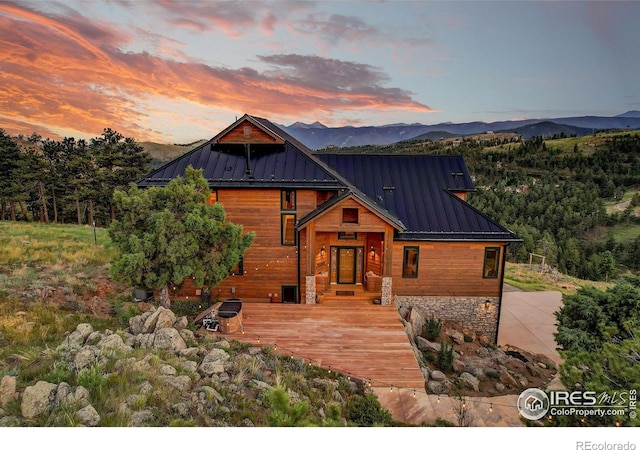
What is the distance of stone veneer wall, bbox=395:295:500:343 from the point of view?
498 inches

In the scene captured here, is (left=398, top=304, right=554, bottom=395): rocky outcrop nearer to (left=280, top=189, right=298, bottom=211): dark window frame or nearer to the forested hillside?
(left=280, top=189, right=298, bottom=211): dark window frame

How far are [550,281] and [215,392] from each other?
84.5 ft

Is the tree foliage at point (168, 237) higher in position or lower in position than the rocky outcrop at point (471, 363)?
higher

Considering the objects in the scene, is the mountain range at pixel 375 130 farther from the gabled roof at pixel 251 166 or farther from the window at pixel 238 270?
the window at pixel 238 270

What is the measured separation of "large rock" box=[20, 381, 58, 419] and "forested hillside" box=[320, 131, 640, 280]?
100 feet

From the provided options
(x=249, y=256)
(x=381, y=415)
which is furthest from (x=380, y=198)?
(x=381, y=415)

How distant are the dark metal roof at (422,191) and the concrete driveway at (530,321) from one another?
4.67m

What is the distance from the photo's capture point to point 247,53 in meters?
10.2

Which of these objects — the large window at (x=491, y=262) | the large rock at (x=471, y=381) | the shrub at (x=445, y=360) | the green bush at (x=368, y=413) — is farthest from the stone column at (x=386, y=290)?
the green bush at (x=368, y=413)

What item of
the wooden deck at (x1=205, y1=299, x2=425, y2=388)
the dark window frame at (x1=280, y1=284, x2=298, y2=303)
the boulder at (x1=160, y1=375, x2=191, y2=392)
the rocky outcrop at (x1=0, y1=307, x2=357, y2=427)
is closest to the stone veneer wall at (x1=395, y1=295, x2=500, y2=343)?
the wooden deck at (x1=205, y1=299, x2=425, y2=388)

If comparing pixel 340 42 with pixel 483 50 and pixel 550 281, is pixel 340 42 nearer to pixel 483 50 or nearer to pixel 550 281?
pixel 483 50

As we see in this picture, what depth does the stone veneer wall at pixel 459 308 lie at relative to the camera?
498 inches

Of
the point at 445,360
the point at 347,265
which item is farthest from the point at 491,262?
the point at 347,265

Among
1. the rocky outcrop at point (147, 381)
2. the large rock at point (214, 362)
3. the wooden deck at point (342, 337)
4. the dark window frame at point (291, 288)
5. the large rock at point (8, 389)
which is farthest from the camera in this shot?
the dark window frame at point (291, 288)
